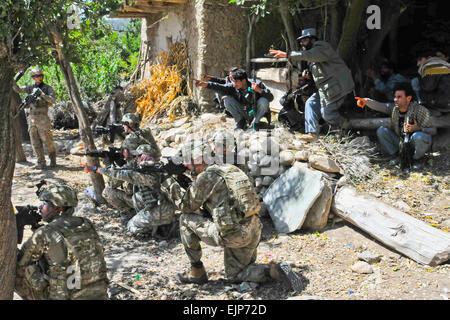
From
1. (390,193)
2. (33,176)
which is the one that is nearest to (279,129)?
(390,193)

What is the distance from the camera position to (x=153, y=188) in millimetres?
5484

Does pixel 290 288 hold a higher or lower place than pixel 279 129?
lower

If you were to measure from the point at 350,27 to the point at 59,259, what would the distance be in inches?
219

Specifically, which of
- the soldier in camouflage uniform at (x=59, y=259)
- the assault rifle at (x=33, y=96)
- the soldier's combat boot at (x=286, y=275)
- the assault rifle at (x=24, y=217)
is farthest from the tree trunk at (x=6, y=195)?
the assault rifle at (x=33, y=96)

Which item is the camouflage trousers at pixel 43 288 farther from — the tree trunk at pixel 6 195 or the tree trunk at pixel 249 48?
the tree trunk at pixel 249 48

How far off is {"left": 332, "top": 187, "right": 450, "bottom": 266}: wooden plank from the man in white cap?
1432 millimetres

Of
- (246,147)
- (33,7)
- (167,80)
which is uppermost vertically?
(33,7)

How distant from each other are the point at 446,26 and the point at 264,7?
18.6 ft

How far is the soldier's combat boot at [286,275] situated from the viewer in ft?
13.2

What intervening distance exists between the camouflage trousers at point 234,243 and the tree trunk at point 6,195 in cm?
162

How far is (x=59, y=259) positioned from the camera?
3.30 m

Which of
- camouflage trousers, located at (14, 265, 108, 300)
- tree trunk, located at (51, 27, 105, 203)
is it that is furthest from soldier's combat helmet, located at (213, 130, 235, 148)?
camouflage trousers, located at (14, 265, 108, 300)

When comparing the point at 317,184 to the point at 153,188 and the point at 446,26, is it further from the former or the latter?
the point at 446,26

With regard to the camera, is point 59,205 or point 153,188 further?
point 153,188
